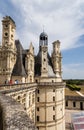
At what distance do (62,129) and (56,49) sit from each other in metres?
24.0

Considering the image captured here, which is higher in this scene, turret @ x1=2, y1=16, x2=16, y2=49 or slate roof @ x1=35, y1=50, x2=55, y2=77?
turret @ x1=2, y1=16, x2=16, y2=49

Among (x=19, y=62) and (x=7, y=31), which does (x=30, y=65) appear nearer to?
(x=19, y=62)

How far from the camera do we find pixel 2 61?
4491 centimetres

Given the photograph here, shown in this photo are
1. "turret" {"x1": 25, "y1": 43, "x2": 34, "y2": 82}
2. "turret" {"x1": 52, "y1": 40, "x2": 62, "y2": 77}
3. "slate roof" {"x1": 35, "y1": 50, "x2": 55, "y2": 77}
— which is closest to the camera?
"turret" {"x1": 25, "y1": 43, "x2": 34, "y2": 82}

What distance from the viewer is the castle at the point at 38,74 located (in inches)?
1763

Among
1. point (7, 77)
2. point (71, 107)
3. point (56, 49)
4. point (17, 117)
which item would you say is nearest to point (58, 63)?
point (56, 49)

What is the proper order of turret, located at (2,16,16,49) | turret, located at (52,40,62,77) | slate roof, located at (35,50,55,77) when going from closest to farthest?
turret, located at (2,16,16,49) → slate roof, located at (35,50,55,77) → turret, located at (52,40,62,77)

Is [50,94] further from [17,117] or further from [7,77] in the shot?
[17,117]

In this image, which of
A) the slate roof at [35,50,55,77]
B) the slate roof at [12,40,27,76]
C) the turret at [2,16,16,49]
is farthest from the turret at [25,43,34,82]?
the turret at [2,16,16,49]

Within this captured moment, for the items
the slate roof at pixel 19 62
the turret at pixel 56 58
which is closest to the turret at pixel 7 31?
the slate roof at pixel 19 62

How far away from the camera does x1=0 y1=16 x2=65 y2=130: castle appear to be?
147 ft

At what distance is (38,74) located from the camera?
5250 cm

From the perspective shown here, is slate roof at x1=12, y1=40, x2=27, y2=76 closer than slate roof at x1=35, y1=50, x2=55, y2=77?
Yes

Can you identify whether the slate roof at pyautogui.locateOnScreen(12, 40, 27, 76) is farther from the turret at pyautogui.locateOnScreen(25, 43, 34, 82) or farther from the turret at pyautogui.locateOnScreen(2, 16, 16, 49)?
the turret at pyautogui.locateOnScreen(2, 16, 16, 49)
